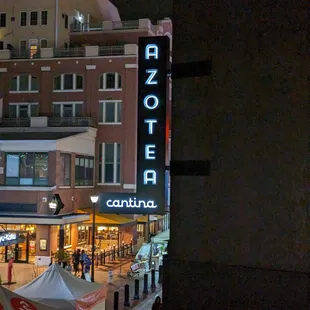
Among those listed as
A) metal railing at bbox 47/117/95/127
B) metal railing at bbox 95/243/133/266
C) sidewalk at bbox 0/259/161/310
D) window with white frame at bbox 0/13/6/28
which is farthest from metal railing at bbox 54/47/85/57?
Result: sidewalk at bbox 0/259/161/310

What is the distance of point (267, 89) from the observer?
984cm

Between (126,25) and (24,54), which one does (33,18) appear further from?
(126,25)

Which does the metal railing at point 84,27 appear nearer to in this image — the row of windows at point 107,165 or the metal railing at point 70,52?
the metal railing at point 70,52

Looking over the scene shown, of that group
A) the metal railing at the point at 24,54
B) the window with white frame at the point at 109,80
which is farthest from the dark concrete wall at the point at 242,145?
the metal railing at the point at 24,54

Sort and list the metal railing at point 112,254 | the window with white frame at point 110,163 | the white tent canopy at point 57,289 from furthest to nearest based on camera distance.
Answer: the window with white frame at point 110,163
the metal railing at point 112,254
the white tent canopy at point 57,289

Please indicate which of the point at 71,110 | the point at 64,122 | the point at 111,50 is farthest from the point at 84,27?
the point at 64,122

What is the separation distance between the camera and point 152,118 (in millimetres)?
13586

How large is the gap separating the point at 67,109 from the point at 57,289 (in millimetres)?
27459

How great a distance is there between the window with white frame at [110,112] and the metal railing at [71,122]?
929 millimetres

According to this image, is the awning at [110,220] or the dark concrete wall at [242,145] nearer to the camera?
the dark concrete wall at [242,145]

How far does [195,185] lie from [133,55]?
2953 cm

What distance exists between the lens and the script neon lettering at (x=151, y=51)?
13.6m

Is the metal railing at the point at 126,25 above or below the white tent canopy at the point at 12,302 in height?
above

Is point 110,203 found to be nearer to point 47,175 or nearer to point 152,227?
point 47,175
